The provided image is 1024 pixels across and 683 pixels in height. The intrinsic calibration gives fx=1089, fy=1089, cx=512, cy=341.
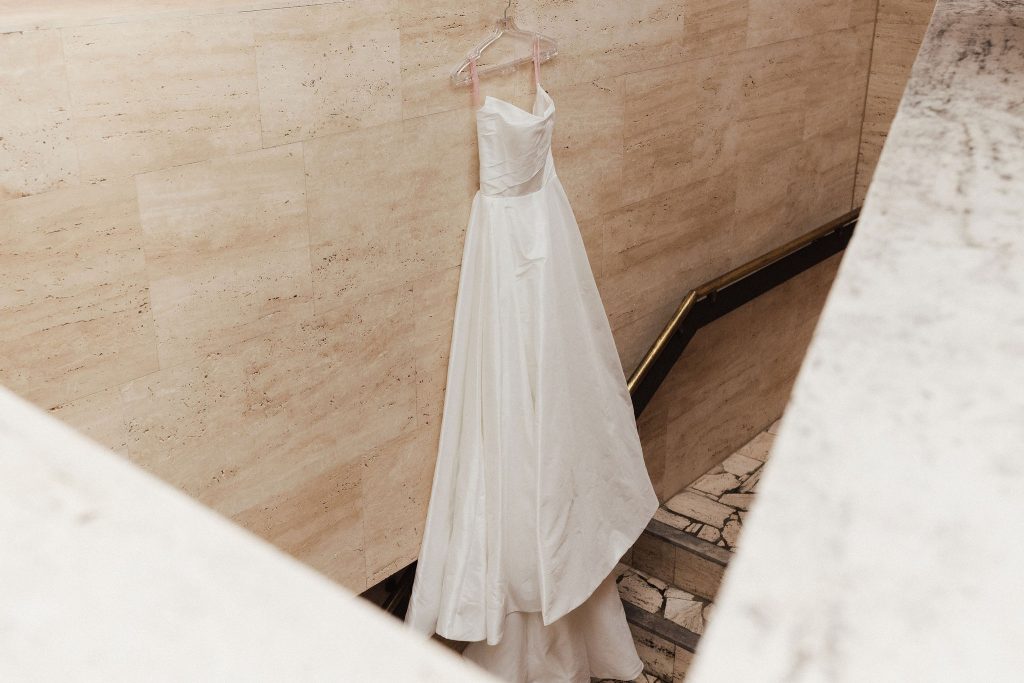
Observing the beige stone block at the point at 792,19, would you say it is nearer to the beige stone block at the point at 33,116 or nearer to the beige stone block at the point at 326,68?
the beige stone block at the point at 326,68

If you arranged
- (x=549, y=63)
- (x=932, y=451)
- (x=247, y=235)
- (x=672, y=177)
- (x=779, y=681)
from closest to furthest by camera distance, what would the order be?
(x=779, y=681), (x=932, y=451), (x=247, y=235), (x=549, y=63), (x=672, y=177)

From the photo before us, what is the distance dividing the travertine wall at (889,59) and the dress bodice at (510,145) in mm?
2239

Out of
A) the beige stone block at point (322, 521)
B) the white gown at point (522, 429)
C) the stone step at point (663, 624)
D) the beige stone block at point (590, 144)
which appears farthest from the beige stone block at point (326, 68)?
the stone step at point (663, 624)

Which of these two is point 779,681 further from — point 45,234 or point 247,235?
point 247,235

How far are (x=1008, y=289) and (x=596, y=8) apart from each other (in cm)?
276

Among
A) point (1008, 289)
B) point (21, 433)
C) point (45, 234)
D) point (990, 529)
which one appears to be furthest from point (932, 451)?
point (45, 234)

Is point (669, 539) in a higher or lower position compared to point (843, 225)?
lower

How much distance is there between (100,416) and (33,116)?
2.09 feet

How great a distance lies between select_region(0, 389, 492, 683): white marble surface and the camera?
388mm

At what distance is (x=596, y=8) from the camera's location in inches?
124

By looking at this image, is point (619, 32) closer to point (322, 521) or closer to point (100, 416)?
point (322, 521)

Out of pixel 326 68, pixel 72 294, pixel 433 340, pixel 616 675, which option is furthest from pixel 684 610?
pixel 72 294

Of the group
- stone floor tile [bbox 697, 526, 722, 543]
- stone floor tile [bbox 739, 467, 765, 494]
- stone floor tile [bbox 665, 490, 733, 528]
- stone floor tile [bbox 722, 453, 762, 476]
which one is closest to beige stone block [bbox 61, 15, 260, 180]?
stone floor tile [bbox 697, 526, 722, 543]

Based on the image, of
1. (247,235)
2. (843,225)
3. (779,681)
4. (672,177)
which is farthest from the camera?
(843,225)
